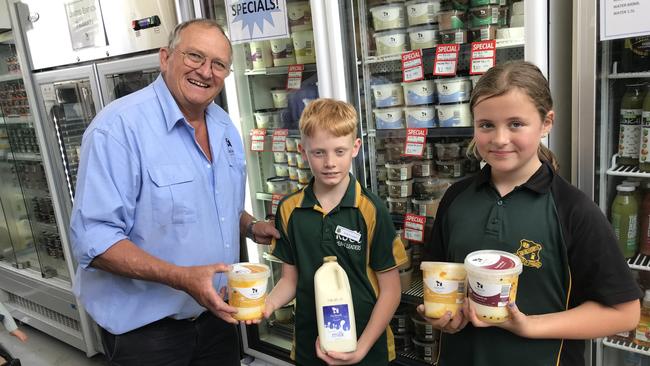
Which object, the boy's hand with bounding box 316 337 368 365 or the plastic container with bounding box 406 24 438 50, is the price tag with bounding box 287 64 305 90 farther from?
the boy's hand with bounding box 316 337 368 365

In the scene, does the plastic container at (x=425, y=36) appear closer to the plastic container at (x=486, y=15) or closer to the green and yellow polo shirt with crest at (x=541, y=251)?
the plastic container at (x=486, y=15)

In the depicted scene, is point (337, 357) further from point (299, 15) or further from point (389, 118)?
point (299, 15)

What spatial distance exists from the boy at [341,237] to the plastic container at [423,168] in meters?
0.95

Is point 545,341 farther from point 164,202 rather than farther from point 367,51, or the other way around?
point 367,51

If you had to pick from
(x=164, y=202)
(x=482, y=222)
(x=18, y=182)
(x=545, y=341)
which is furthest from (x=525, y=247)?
(x=18, y=182)

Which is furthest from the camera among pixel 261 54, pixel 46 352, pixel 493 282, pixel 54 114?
pixel 46 352

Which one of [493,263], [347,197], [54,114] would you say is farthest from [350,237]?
[54,114]

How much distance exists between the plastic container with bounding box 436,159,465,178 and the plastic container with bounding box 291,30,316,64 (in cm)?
94

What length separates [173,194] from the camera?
70.0 inches

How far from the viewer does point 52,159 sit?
11.8ft

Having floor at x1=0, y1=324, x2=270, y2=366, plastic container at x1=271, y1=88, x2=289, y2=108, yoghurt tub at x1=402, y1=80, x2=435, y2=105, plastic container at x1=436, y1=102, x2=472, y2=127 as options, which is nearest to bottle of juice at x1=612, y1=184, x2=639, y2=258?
plastic container at x1=436, y1=102, x2=472, y2=127

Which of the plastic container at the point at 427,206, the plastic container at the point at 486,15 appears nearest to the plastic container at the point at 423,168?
the plastic container at the point at 427,206

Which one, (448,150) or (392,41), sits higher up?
(392,41)

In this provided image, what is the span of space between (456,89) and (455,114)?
12 centimetres
